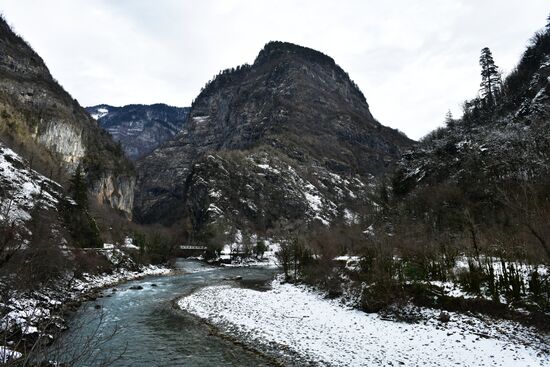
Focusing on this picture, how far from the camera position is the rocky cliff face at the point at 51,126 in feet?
449

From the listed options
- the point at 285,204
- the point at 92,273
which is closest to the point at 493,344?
the point at 92,273

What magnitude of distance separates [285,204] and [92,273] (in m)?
136

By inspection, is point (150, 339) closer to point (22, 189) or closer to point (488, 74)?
point (22, 189)

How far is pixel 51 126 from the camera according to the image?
15038 centimetres

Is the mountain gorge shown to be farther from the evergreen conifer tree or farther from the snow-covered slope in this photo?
the snow-covered slope

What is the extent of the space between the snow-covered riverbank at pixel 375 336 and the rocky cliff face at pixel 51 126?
11829 cm

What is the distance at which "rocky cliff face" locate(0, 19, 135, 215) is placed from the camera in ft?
449

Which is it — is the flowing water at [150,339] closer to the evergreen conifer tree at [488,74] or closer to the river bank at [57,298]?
the river bank at [57,298]

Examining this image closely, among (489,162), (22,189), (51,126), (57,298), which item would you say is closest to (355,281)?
(57,298)

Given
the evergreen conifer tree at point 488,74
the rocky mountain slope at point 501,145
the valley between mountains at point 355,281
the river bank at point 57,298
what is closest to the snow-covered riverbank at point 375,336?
the valley between mountains at point 355,281

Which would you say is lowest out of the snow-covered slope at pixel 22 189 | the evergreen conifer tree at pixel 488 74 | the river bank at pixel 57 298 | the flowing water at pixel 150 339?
the flowing water at pixel 150 339

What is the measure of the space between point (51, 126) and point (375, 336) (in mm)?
164769

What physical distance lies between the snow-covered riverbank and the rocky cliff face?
118 metres

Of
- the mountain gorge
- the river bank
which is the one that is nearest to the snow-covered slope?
the river bank
